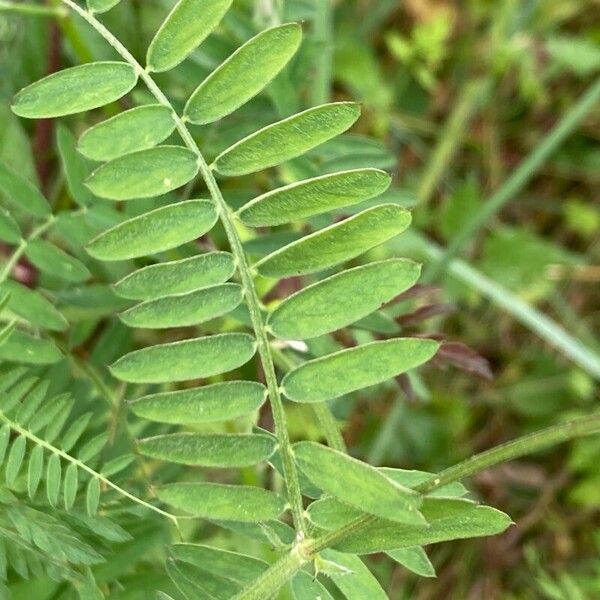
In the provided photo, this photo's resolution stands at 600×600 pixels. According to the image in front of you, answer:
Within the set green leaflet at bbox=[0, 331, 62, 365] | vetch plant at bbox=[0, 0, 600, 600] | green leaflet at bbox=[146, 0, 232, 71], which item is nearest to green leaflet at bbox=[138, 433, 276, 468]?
vetch plant at bbox=[0, 0, 600, 600]

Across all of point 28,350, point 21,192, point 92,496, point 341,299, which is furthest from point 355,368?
point 21,192

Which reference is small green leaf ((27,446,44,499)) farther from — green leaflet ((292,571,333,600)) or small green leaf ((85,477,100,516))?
green leaflet ((292,571,333,600))

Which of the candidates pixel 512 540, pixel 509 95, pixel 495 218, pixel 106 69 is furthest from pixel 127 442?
pixel 509 95

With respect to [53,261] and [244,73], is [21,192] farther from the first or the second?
[244,73]

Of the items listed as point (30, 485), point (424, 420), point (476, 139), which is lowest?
point (424, 420)

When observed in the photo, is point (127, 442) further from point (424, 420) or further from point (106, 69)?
point (424, 420)

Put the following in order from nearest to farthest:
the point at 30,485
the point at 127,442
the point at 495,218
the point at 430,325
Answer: the point at 30,485, the point at 127,442, the point at 430,325, the point at 495,218

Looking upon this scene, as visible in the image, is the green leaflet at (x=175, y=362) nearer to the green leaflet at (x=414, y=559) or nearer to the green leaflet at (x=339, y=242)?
the green leaflet at (x=339, y=242)
